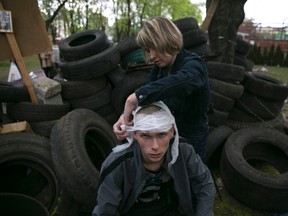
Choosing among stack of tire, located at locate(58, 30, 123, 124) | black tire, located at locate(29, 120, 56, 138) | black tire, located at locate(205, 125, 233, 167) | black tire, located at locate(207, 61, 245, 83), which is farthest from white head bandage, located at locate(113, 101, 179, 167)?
black tire, located at locate(207, 61, 245, 83)

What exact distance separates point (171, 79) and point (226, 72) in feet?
11.7

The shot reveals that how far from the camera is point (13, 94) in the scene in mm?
4742

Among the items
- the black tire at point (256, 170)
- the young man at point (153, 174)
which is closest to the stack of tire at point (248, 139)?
the black tire at point (256, 170)

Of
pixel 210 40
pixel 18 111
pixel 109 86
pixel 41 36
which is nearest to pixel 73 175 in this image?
pixel 18 111

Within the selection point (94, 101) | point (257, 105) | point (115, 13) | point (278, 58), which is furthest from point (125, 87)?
point (115, 13)

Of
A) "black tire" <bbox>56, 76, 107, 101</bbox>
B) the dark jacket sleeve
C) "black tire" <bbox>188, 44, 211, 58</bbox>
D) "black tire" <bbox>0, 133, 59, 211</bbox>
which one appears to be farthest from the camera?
"black tire" <bbox>188, 44, 211, 58</bbox>

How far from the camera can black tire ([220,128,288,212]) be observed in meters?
3.68

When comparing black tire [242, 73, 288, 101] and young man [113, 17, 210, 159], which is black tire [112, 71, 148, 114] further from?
young man [113, 17, 210, 159]

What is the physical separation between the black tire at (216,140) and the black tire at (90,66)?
2196 mm

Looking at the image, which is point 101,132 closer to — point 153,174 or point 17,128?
point 17,128

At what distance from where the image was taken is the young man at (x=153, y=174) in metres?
1.93

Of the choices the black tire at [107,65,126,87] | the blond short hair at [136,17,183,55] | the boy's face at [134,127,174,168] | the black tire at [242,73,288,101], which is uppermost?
the blond short hair at [136,17,183,55]

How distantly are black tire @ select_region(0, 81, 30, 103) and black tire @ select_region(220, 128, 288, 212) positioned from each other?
3.37 metres

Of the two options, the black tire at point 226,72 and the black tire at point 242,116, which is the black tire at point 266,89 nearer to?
the black tire at point 226,72
